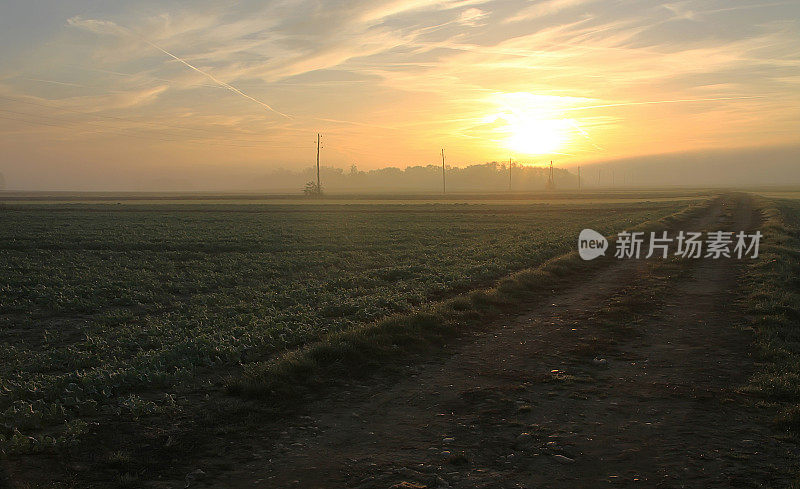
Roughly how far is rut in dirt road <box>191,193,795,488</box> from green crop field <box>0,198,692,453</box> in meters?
2.95

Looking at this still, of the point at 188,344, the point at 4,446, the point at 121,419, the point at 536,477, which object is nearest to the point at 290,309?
the point at 188,344

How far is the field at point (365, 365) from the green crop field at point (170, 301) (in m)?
0.08

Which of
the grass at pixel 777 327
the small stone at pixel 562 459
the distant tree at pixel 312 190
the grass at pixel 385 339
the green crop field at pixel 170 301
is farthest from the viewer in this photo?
the distant tree at pixel 312 190

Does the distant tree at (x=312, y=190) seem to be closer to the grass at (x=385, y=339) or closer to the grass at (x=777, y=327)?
the grass at (x=777, y=327)

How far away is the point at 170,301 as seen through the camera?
63.1ft

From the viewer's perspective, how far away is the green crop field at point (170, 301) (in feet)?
30.1

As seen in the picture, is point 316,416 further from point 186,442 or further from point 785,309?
point 785,309

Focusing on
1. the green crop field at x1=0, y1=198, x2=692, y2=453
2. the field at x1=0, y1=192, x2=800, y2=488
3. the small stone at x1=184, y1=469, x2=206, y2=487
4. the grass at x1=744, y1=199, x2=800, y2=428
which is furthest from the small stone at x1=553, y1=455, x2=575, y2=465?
the green crop field at x1=0, y1=198, x2=692, y2=453

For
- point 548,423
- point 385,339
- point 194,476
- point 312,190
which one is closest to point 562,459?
point 548,423

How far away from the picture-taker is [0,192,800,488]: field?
23.0 ft

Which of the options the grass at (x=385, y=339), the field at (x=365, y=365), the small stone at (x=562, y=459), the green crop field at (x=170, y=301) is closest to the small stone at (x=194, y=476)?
the field at (x=365, y=365)

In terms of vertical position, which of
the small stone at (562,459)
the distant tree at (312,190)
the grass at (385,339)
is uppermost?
the distant tree at (312,190)

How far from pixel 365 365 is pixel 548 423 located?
396 centimetres

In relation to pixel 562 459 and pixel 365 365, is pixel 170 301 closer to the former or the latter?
pixel 365 365
